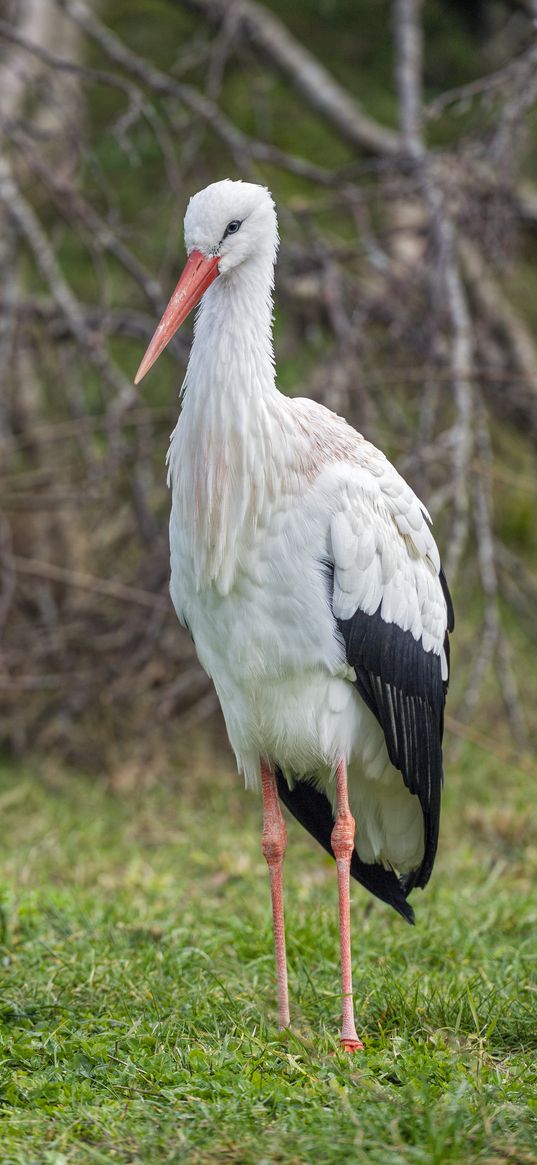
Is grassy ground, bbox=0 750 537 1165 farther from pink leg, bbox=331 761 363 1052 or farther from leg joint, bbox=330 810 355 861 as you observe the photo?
leg joint, bbox=330 810 355 861

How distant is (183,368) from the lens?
244 inches

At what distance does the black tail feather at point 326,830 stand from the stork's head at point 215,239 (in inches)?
48.8

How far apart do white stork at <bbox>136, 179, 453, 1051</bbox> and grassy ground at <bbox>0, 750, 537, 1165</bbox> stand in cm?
23

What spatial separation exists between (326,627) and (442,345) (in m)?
3.39

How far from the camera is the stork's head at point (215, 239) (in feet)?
10.9

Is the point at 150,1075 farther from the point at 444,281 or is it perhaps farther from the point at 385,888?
the point at 444,281

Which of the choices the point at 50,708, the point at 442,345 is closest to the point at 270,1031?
the point at 50,708

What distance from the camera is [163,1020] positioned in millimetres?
3297

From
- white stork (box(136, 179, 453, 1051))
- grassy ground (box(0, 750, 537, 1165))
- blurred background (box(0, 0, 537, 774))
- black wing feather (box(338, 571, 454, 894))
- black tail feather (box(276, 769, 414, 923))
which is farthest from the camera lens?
blurred background (box(0, 0, 537, 774))

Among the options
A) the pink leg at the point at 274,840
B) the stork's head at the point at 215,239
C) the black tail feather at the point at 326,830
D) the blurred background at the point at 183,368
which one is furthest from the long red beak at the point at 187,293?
the blurred background at the point at 183,368

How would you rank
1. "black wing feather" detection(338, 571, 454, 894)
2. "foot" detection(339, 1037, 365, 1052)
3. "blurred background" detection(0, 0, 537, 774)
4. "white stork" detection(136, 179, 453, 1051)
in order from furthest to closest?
"blurred background" detection(0, 0, 537, 774) < "black wing feather" detection(338, 571, 454, 894) < "white stork" detection(136, 179, 453, 1051) < "foot" detection(339, 1037, 365, 1052)

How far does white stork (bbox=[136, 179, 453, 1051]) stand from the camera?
10.8 feet

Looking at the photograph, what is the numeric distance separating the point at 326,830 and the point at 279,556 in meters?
0.97

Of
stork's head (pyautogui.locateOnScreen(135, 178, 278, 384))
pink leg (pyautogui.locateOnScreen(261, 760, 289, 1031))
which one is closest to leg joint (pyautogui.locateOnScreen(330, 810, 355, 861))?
pink leg (pyautogui.locateOnScreen(261, 760, 289, 1031))
